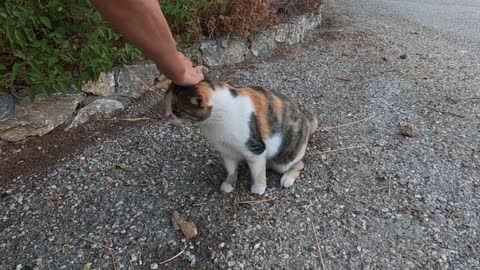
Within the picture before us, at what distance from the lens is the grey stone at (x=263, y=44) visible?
4.46 meters

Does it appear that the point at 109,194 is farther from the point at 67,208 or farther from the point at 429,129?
the point at 429,129

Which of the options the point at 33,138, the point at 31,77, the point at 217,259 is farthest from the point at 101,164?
the point at 217,259

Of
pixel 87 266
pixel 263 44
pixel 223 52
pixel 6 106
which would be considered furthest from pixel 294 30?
pixel 87 266

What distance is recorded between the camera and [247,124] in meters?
2.19

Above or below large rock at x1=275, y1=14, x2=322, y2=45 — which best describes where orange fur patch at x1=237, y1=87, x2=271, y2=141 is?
above

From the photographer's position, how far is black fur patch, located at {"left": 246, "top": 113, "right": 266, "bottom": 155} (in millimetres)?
2217

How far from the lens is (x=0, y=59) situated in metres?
2.65

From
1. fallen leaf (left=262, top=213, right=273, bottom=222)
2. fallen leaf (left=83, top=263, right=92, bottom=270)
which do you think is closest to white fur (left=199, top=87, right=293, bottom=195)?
fallen leaf (left=262, top=213, right=273, bottom=222)

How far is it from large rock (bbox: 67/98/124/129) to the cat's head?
1.26 metres

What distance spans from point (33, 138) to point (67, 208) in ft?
2.32

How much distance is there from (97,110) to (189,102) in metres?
A: 1.47

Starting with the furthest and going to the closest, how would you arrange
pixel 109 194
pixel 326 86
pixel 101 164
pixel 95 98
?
pixel 326 86 → pixel 95 98 → pixel 101 164 → pixel 109 194

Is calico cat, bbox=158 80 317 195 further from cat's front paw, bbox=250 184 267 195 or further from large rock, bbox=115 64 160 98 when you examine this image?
large rock, bbox=115 64 160 98

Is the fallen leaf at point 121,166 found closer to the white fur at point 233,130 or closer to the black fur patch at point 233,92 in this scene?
the white fur at point 233,130
